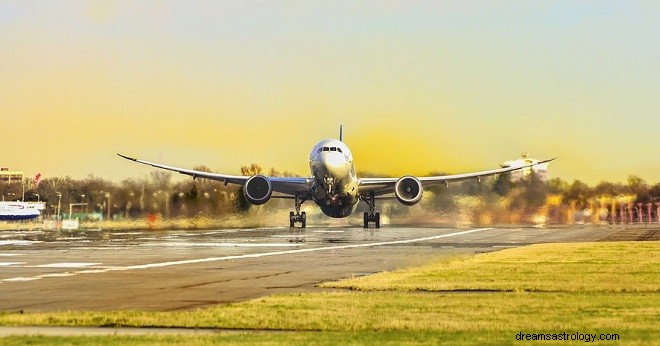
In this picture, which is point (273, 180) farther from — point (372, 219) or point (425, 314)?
point (425, 314)

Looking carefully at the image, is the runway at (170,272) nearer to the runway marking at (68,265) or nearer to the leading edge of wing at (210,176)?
the runway marking at (68,265)

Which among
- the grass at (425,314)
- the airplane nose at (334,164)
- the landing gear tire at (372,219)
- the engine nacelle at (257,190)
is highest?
the airplane nose at (334,164)

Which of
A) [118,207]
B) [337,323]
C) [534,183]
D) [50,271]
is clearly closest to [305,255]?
[50,271]

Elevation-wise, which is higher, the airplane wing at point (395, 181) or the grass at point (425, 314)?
the airplane wing at point (395, 181)

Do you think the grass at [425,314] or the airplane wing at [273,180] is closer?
the grass at [425,314]

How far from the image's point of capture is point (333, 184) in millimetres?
70188

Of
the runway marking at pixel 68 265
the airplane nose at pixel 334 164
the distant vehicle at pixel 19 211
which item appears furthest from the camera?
the distant vehicle at pixel 19 211

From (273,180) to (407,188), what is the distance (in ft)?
33.2

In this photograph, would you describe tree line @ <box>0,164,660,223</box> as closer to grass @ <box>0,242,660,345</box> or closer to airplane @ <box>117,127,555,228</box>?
airplane @ <box>117,127,555,228</box>

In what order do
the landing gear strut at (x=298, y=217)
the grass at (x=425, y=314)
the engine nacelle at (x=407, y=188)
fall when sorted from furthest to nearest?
the landing gear strut at (x=298, y=217) < the engine nacelle at (x=407, y=188) < the grass at (x=425, y=314)

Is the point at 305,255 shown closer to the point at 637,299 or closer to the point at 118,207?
the point at 637,299

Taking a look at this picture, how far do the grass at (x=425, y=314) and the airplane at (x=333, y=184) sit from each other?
4459cm

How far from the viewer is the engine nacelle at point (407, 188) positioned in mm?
76625

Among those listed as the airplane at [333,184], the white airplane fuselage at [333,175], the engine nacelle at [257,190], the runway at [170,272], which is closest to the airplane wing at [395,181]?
the airplane at [333,184]
